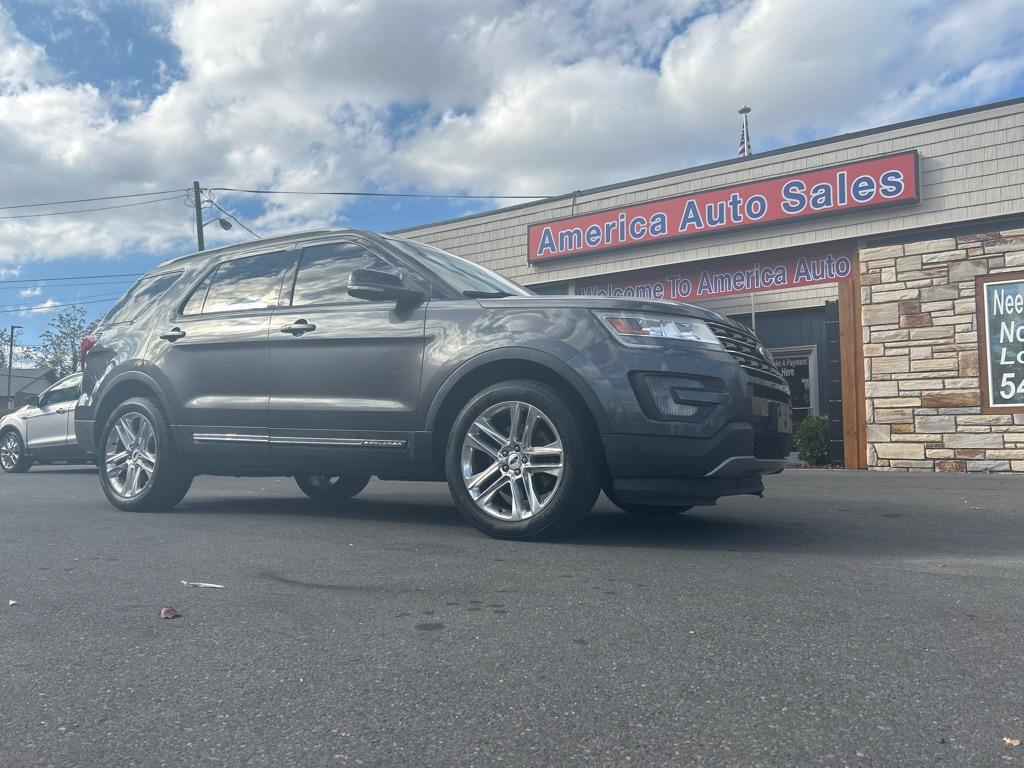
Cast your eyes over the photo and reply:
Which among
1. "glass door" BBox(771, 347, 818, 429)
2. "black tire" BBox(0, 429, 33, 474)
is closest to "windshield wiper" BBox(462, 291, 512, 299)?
"glass door" BBox(771, 347, 818, 429)

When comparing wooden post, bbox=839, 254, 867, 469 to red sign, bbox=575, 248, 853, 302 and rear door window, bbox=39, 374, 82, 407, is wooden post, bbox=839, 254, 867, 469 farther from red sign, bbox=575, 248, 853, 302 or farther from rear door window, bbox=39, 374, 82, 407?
rear door window, bbox=39, 374, 82, 407

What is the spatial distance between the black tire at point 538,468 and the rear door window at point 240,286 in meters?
1.82

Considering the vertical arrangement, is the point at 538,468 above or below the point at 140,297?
below

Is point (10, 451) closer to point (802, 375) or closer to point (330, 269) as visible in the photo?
point (330, 269)

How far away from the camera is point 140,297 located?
6688 millimetres

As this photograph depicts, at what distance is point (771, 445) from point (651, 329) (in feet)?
3.29

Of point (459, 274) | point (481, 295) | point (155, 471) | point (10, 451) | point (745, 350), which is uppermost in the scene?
point (459, 274)

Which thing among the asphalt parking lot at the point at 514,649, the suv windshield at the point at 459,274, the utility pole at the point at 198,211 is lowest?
the asphalt parking lot at the point at 514,649

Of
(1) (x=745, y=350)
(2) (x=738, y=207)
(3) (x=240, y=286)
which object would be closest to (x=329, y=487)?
(3) (x=240, y=286)

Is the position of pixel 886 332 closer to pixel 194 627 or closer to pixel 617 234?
pixel 617 234

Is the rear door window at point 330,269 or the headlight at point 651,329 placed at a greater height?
the rear door window at point 330,269

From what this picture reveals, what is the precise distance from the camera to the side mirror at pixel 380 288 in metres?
4.86

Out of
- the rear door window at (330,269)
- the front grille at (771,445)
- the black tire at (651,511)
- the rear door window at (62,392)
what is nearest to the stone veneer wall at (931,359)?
the black tire at (651,511)

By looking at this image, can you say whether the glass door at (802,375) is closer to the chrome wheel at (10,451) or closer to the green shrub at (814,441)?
→ the green shrub at (814,441)
